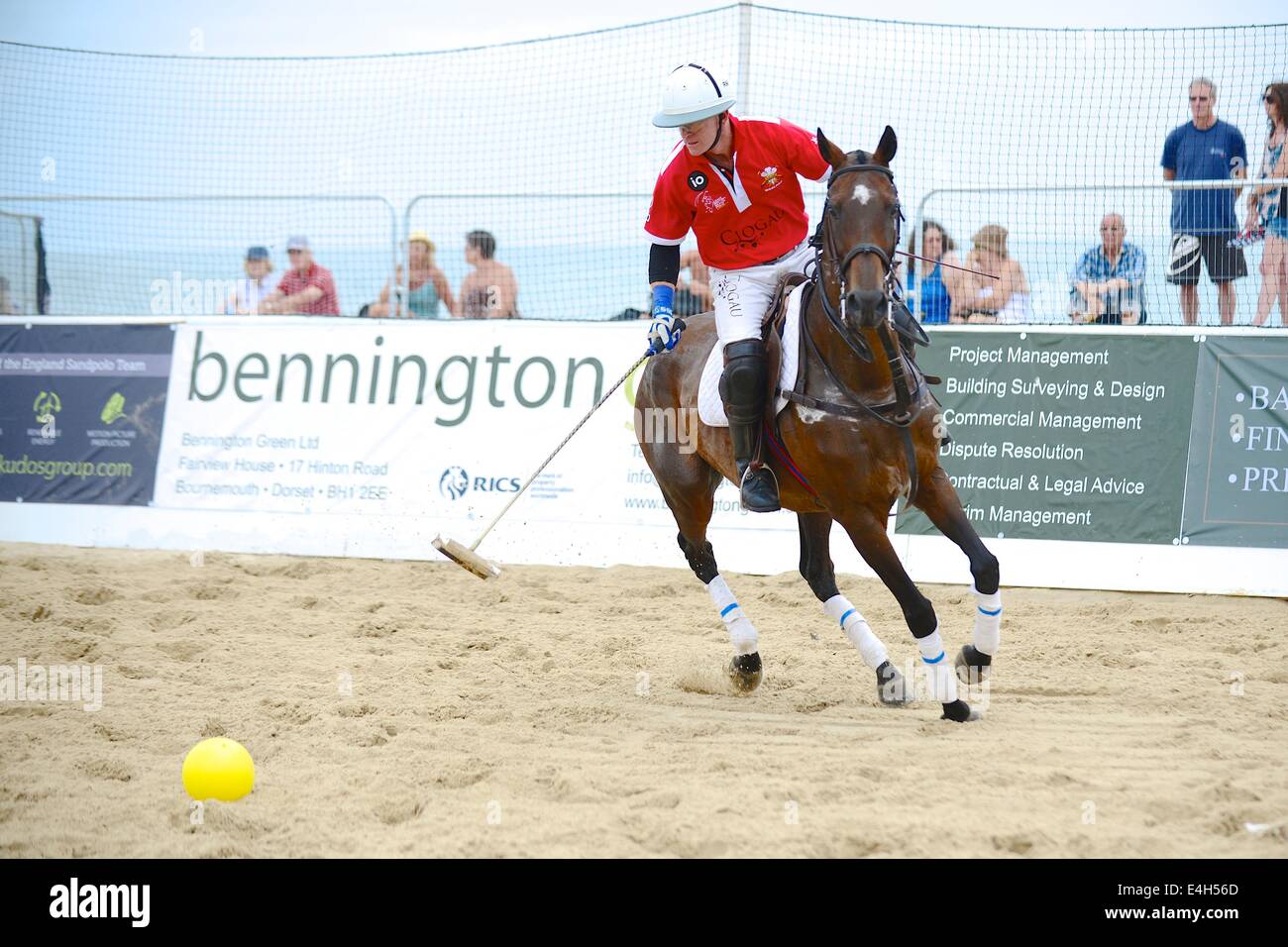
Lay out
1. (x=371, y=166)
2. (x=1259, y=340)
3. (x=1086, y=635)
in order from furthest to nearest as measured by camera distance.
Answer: (x=371, y=166) < (x=1259, y=340) < (x=1086, y=635)

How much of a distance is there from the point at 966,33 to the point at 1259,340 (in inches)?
130

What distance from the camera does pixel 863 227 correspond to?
17.7 feet

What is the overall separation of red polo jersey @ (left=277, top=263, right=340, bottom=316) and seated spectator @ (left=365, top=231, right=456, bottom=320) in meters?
0.56

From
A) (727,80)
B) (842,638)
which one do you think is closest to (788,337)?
(727,80)

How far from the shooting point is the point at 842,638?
320 inches

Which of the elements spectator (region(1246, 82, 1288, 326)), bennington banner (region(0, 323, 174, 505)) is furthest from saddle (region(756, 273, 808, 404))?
bennington banner (region(0, 323, 174, 505))

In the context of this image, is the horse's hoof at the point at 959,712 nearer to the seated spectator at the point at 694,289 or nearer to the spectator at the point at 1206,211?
the spectator at the point at 1206,211

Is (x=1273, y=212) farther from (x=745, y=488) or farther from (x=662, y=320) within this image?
(x=745, y=488)

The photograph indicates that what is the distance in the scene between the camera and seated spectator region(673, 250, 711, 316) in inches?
418

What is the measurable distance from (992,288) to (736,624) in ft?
15.1

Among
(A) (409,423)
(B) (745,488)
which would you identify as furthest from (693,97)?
(A) (409,423)

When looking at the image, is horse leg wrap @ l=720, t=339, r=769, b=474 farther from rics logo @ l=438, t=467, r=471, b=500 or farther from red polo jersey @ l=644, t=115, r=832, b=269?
rics logo @ l=438, t=467, r=471, b=500

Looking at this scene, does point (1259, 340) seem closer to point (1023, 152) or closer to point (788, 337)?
point (1023, 152)

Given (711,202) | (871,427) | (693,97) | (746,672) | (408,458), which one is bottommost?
(746,672)
